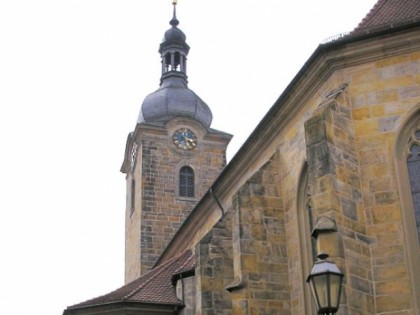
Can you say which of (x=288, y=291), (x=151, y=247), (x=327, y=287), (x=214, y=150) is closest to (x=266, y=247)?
→ (x=288, y=291)

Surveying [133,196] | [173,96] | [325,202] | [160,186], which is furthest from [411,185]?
[133,196]

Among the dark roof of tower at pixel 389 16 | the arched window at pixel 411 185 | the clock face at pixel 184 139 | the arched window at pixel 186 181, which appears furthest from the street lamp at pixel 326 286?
the clock face at pixel 184 139

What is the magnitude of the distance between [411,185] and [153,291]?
9544mm

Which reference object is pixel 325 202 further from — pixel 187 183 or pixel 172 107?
pixel 172 107

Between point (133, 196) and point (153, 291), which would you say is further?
point (133, 196)

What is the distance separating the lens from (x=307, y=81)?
16562 millimetres

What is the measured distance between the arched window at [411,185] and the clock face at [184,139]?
19706mm

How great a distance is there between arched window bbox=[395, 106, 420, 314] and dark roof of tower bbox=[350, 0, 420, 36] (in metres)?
1.88

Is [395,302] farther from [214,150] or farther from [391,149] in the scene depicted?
[214,150]

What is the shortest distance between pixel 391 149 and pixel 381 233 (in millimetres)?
1759

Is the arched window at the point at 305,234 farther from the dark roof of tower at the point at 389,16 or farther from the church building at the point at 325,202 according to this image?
A: the dark roof of tower at the point at 389,16

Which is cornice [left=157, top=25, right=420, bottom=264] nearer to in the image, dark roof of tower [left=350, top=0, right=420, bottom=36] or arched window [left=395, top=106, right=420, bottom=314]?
dark roof of tower [left=350, top=0, right=420, bottom=36]

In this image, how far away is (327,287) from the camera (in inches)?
341

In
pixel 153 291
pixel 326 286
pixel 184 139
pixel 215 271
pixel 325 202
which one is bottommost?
pixel 326 286
